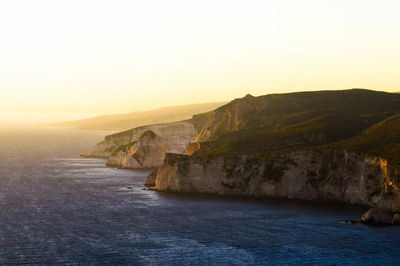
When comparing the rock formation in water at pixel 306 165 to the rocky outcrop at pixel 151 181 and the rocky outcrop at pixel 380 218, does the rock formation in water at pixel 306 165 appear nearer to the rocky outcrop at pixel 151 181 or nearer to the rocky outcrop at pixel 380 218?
the rocky outcrop at pixel 151 181

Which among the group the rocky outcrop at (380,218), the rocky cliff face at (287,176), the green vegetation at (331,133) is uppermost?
the green vegetation at (331,133)

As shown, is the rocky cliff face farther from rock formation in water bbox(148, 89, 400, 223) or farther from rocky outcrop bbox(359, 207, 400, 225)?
rocky outcrop bbox(359, 207, 400, 225)

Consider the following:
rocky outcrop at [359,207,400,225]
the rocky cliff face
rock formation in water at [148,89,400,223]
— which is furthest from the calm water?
rock formation in water at [148,89,400,223]

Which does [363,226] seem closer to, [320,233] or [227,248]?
[320,233]

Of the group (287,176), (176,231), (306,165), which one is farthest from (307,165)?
(176,231)

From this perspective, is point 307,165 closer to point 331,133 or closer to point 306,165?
point 306,165

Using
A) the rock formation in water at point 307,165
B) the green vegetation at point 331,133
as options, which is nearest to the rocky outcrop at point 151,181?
the rock formation in water at point 307,165
